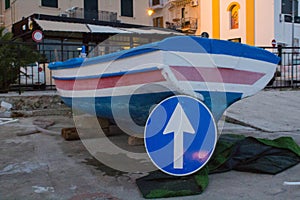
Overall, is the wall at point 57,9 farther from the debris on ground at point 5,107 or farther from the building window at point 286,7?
the debris on ground at point 5,107

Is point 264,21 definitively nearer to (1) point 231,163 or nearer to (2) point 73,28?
(2) point 73,28

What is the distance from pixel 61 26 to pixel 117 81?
1249cm

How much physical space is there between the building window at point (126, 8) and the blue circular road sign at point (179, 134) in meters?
19.8

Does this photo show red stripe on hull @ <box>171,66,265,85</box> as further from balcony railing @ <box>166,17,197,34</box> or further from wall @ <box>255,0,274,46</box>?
balcony railing @ <box>166,17,197,34</box>

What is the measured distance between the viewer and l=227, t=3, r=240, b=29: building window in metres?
21.7

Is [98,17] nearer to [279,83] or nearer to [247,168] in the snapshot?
[279,83]

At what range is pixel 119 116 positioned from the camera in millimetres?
3600

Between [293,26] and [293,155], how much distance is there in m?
19.5

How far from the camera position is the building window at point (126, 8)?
21498 mm

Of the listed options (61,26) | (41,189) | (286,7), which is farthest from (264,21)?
(41,189)

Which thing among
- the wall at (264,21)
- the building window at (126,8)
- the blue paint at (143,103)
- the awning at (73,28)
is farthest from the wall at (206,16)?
the blue paint at (143,103)

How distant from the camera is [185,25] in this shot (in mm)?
23688

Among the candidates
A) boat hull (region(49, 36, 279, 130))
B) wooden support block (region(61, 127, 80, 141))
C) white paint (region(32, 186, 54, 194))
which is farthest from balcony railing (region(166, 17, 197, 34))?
white paint (region(32, 186, 54, 194))

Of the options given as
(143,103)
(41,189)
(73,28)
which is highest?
(73,28)
